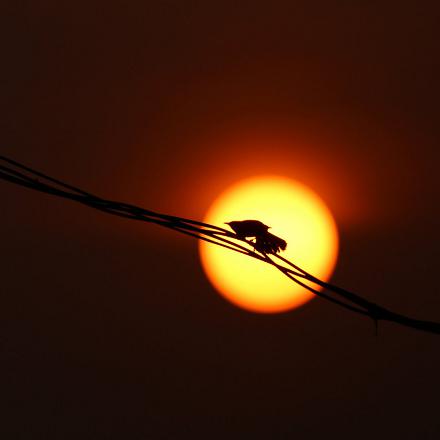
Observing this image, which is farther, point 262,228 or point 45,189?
point 262,228

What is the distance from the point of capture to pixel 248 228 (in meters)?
3.24

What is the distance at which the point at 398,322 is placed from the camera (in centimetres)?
266

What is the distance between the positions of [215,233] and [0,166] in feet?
2.94

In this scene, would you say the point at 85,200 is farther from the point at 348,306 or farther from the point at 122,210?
the point at 348,306

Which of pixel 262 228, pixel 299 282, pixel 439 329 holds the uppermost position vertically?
pixel 262 228

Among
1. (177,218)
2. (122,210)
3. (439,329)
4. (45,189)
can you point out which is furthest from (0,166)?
(439,329)

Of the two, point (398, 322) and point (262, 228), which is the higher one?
point (262, 228)

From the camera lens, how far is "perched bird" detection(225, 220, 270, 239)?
3226 mm

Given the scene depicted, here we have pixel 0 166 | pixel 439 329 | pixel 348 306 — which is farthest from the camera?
pixel 0 166

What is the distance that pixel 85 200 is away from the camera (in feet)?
9.87

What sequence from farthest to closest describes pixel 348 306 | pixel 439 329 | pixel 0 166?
pixel 0 166 → pixel 348 306 → pixel 439 329

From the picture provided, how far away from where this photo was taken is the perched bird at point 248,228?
10.6 feet

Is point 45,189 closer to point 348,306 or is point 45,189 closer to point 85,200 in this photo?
point 85,200

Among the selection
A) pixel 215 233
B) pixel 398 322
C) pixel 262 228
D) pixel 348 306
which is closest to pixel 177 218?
pixel 215 233
